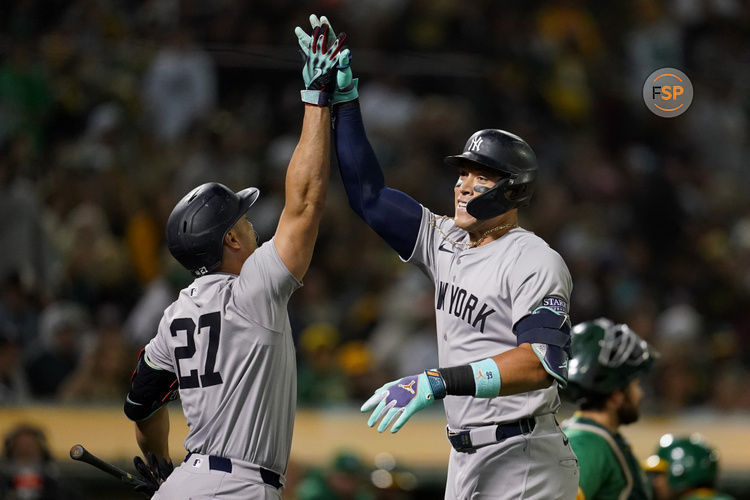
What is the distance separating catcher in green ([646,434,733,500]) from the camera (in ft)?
18.9

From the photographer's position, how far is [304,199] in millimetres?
3936

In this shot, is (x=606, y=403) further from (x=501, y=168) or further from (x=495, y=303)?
(x=501, y=168)

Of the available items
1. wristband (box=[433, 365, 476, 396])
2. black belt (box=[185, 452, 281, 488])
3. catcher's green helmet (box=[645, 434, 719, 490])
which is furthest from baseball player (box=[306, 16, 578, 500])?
catcher's green helmet (box=[645, 434, 719, 490])

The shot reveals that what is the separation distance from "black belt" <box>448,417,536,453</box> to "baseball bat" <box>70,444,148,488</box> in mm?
1257

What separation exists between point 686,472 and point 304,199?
9.63 ft

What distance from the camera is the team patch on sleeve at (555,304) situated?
3850 millimetres

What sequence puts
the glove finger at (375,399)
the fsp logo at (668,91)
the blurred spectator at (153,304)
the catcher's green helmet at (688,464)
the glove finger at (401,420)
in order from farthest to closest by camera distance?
the fsp logo at (668,91) < the blurred spectator at (153,304) < the catcher's green helmet at (688,464) < the glove finger at (375,399) < the glove finger at (401,420)

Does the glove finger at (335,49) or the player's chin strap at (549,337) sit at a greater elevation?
the glove finger at (335,49)

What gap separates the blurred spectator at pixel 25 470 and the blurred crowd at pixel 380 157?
91 cm

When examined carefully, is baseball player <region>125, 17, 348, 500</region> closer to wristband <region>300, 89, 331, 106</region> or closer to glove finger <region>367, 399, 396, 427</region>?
wristband <region>300, 89, 331, 106</region>

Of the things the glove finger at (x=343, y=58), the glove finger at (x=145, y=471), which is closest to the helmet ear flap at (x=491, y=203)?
the glove finger at (x=343, y=58)

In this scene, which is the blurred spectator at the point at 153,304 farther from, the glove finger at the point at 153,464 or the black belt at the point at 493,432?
the black belt at the point at 493,432

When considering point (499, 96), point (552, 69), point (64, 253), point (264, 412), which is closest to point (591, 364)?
point (264, 412)

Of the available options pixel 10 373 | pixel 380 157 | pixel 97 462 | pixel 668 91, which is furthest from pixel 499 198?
pixel 380 157
